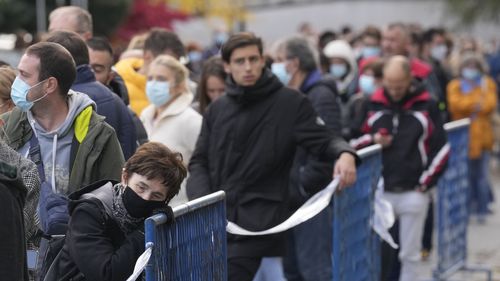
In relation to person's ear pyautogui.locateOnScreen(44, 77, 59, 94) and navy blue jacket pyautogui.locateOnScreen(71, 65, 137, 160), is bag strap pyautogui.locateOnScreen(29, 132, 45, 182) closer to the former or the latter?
person's ear pyautogui.locateOnScreen(44, 77, 59, 94)

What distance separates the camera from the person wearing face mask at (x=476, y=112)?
14.7m

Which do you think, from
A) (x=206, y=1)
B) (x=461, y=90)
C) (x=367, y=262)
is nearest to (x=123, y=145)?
(x=367, y=262)

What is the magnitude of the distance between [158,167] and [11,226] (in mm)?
1291

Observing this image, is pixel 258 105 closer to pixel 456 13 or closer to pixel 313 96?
pixel 313 96

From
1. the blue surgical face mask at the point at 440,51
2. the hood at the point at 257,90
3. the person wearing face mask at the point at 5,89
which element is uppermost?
the person wearing face mask at the point at 5,89

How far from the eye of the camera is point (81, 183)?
19.5 ft

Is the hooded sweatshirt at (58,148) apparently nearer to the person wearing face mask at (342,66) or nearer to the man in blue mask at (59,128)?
the man in blue mask at (59,128)

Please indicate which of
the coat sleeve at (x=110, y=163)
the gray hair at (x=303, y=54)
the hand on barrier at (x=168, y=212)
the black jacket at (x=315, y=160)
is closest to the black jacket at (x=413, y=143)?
the black jacket at (x=315, y=160)

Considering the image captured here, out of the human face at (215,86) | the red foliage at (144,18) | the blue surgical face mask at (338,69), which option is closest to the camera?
the human face at (215,86)

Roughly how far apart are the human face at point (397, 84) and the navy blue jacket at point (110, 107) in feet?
10.4

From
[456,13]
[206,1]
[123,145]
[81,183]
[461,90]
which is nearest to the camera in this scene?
[81,183]

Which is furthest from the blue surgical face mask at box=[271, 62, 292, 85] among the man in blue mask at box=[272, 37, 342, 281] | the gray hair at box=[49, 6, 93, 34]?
the gray hair at box=[49, 6, 93, 34]

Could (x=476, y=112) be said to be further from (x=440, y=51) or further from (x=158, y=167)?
(x=158, y=167)

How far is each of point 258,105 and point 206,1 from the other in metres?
37.8
